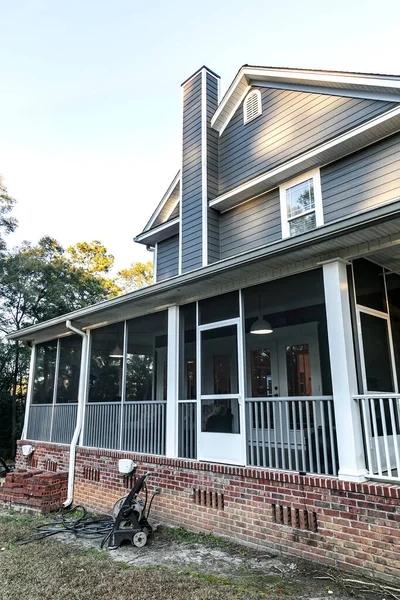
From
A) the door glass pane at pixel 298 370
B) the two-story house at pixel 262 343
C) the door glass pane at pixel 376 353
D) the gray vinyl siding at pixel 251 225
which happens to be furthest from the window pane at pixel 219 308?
the gray vinyl siding at pixel 251 225

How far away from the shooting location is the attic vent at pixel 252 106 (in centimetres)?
857

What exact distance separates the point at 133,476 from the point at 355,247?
4894mm

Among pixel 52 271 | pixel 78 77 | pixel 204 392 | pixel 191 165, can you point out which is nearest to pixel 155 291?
pixel 204 392

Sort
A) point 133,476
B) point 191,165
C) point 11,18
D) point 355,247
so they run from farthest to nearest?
point 11,18, point 191,165, point 133,476, point 355,247

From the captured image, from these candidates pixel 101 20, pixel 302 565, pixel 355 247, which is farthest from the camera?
pixel 101 20

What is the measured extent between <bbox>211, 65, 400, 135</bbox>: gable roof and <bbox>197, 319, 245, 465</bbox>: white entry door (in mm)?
4476

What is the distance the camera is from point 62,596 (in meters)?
3.63

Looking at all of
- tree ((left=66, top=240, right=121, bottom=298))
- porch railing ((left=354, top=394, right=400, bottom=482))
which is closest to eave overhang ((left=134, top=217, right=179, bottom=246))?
porch railing ((left=354, top=394, right=400, bottom=482))

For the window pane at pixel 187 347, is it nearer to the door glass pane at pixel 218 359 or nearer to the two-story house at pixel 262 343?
the two-story house at pixel 262 343

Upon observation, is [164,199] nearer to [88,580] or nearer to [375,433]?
[375,433]

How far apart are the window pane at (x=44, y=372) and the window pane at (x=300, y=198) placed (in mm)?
6276

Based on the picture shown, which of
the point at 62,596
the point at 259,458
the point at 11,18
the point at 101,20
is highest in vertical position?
the point at 101,20

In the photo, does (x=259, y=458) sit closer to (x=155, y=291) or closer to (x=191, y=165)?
(x=155, y=291)

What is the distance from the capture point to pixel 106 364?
26.6ft
